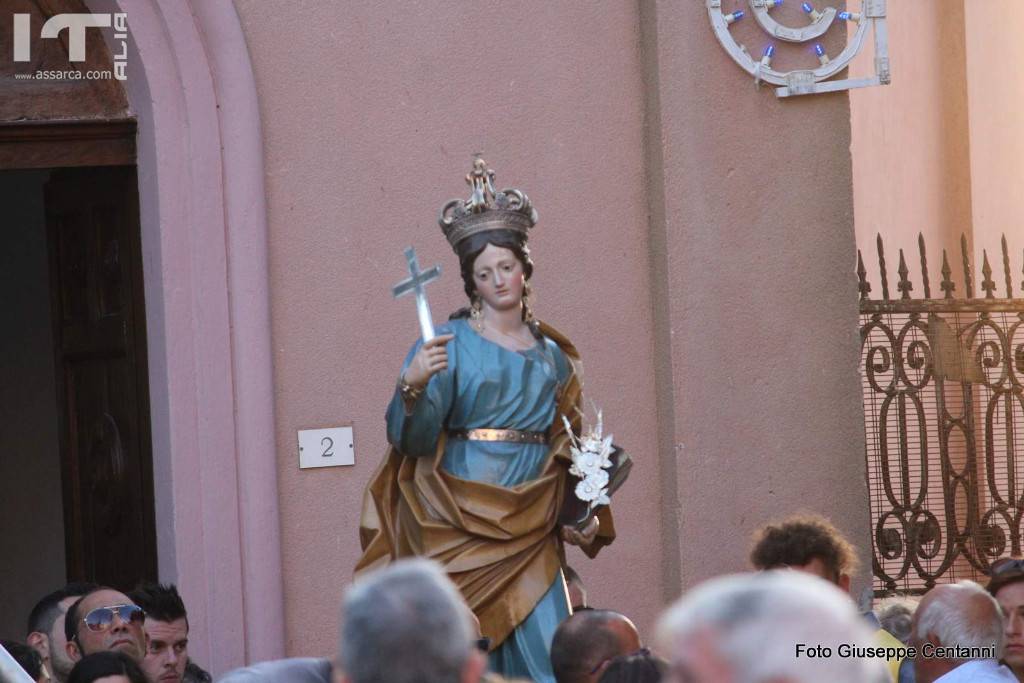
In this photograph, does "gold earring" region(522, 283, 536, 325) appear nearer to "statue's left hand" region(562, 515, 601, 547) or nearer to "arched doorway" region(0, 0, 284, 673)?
"statue's left hand" region(562, 515, 601, 547)

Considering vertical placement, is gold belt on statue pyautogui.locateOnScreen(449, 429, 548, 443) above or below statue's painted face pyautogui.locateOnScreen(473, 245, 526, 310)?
below

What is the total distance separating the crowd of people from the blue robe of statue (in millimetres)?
242

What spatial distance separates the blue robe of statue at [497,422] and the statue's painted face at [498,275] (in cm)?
15

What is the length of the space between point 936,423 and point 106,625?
4208 mm

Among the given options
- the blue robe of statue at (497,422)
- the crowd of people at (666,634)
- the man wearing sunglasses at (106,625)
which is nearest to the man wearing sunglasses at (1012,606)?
the crowd of people at (666,634)

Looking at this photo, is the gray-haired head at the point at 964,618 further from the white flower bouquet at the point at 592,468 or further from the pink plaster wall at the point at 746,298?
the pink plaster wall at the point at 746,298

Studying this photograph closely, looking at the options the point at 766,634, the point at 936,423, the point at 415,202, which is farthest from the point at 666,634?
the point at 936,423

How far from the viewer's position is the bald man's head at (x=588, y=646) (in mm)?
4473

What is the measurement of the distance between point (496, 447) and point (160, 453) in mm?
1911

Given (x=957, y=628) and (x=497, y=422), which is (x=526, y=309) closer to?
(x=497, y=422)

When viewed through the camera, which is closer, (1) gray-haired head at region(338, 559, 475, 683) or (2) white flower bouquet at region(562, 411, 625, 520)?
(1) gray-haired head at region(338, 559, 475, 683)

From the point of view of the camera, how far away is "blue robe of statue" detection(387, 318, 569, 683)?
5.55m

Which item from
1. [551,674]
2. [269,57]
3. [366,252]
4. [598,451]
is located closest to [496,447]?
[598,451]

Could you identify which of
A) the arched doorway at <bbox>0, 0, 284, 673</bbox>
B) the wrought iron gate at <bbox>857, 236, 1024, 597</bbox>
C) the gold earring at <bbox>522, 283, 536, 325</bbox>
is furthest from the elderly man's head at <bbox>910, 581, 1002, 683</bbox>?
the arched doorway at <bbox>0, 0, 284, 673</bbox>
